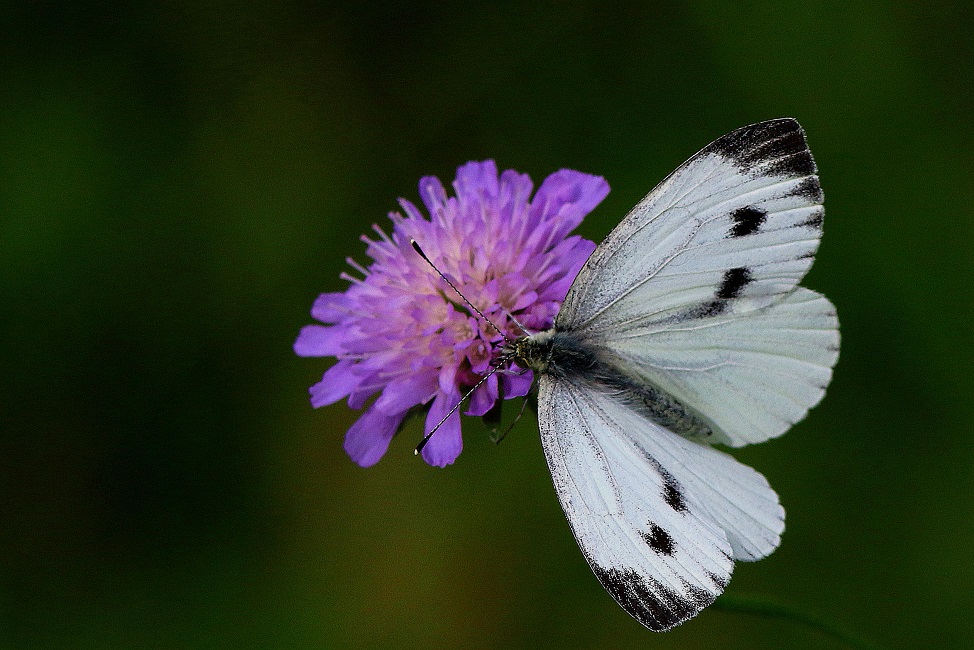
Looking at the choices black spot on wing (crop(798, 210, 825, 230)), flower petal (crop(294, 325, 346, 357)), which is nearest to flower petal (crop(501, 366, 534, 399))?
flower petal (crop(294, 325, 346, 357))

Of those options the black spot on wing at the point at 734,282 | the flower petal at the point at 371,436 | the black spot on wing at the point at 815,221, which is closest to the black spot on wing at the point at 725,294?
the black spot on wing at the point at 734,282

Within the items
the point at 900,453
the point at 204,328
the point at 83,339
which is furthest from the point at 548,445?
the point at 83,339

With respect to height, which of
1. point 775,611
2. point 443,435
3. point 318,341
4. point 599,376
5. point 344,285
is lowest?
point 775,611

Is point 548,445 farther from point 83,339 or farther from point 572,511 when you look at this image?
point 83,339

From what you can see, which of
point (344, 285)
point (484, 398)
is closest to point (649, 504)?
point (484, 398)

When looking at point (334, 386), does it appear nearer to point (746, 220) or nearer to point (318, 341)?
point (318, 341)

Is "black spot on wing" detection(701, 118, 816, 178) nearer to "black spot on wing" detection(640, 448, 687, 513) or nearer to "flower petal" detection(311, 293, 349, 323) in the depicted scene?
"black spot on wing" detection(640, 448, 687, 513)
